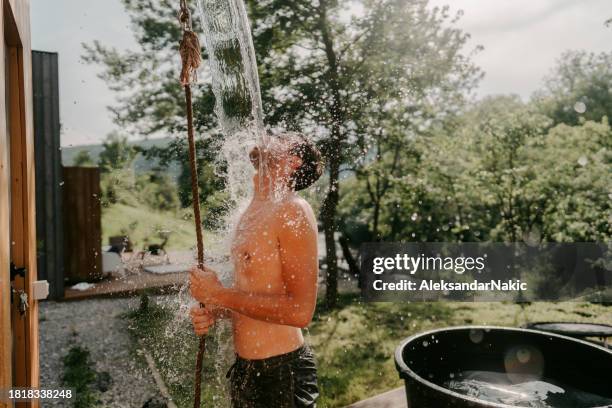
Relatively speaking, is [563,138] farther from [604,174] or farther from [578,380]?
[578,380]

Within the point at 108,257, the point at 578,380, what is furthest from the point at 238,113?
the point at 108,257

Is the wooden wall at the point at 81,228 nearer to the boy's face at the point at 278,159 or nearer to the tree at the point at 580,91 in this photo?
the boy's face at the point at 278,159

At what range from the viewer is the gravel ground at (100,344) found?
14.2 ft

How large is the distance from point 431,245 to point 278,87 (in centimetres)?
521

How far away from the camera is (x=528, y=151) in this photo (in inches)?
342

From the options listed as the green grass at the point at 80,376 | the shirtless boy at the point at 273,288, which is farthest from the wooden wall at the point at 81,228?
the shirtless boy at the point at 273,288

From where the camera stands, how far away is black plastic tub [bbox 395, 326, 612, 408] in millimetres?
2791

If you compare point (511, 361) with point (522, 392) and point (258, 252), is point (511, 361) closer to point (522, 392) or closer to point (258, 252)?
point (522, 392)

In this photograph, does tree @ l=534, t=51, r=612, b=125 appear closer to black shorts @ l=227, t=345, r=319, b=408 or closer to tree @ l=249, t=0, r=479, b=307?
tree @ l=249, t=0, r=479, b=307

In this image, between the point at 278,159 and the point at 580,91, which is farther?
the point at 580,91

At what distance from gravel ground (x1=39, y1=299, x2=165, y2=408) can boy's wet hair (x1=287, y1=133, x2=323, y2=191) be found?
122 inches

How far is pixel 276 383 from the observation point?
1.80 m

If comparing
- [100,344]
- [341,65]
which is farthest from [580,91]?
[100,344]

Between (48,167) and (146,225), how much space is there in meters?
4.10
